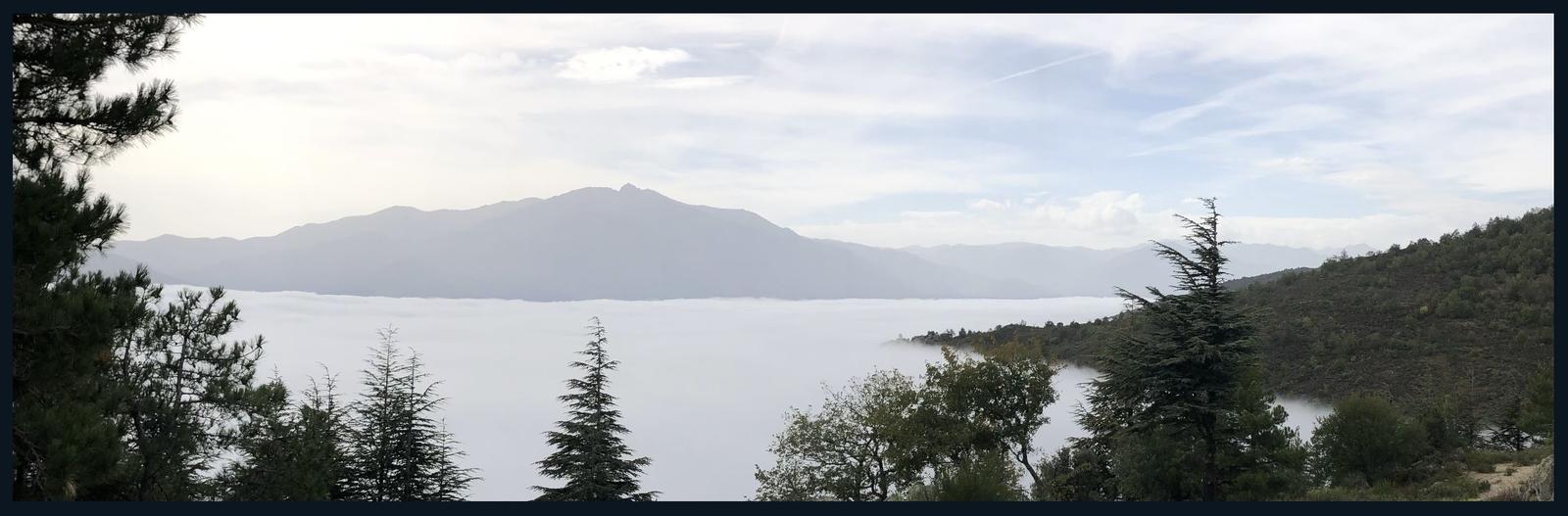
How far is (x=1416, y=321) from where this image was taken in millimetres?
35812

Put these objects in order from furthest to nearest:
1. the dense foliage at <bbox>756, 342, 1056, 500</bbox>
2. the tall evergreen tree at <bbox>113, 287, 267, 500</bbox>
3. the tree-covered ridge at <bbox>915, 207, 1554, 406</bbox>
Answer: the tree-covered ridge at <bbox>915, 207, 1554, 406</bbox> → the dense foliage at <bbox>756, 342, 1056, 500</bbox> → the tall evergreen tree at <bbox>113, 287, 267, 500</bbox>

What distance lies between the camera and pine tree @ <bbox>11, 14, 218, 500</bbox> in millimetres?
7129

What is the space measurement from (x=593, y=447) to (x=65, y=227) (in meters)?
17.4

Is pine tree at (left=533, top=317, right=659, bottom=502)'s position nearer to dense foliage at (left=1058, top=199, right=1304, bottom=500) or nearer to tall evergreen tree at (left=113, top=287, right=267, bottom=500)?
tall evergreen tree at (left=113, top=287, right=267, bottom=500)

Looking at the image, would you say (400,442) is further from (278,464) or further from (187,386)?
(187,386)

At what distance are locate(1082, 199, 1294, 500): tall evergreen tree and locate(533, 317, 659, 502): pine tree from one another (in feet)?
44.6

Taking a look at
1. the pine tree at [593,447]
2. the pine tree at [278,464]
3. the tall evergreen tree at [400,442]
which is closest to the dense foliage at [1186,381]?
the pine tree at [593,447]

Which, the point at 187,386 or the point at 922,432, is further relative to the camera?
the point at 922,432

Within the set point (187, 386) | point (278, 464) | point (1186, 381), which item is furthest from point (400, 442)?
point (1186, 381)

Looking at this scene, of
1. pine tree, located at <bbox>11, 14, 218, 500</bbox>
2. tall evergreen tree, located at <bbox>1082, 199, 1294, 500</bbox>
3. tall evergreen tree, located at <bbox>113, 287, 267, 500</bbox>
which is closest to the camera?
pine tree, located at <bbox>11, 14, 218, 500</bbox>

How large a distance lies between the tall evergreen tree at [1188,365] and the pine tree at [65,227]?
1614cm

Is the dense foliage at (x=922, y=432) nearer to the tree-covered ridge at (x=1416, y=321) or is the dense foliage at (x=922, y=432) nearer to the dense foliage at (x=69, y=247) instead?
the tree-covered ridge at (x=1416, y=321)

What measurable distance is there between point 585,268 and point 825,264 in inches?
895

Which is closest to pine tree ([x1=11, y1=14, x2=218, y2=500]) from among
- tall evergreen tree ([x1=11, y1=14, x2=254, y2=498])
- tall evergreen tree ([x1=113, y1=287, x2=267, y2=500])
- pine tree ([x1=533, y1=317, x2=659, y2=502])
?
tall evergreen tree ([x1=11, y1=14, x2=254, y2=498])
